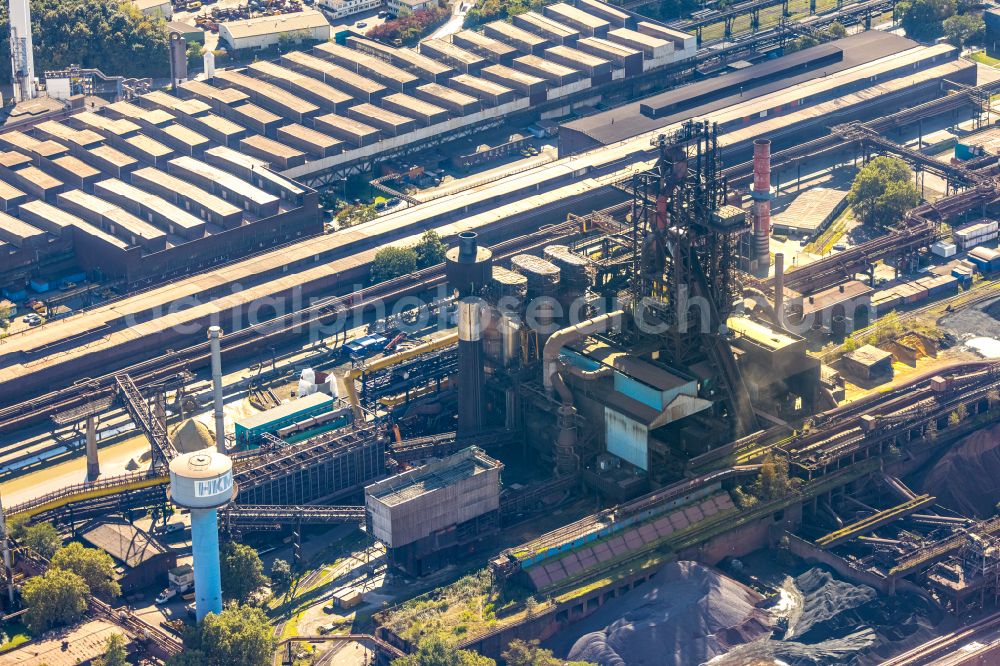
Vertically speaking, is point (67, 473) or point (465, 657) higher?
point (465, 657)

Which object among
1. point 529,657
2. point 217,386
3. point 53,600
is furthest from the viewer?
point 217,386

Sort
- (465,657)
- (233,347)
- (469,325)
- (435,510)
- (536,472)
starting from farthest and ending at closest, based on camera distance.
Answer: (233,347) < (536,472) < (469,325) < (435,510) < (465,657)

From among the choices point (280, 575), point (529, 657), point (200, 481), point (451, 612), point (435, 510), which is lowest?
point (280, 575)

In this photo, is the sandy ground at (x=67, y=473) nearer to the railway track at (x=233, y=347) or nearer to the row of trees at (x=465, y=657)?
the railway track at (x=233, y=347)

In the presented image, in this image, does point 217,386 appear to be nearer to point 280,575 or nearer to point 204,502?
point 280,575

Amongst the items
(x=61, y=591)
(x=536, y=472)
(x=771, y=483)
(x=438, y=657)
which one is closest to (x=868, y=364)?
(x=771, y=483)

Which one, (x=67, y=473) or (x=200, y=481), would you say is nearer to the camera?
(x=200, y=481)
